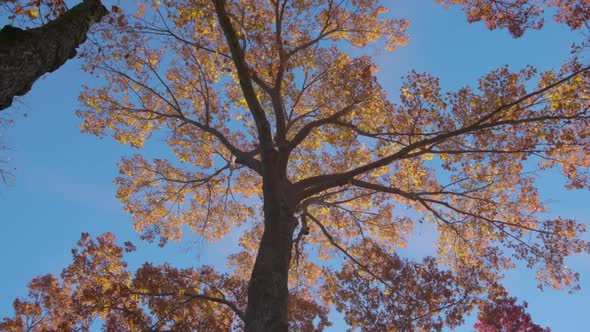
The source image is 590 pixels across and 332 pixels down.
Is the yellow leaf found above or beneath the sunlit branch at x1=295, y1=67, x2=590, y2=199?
beneath

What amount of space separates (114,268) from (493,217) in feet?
29.5

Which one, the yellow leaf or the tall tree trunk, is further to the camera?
the yellow leaf

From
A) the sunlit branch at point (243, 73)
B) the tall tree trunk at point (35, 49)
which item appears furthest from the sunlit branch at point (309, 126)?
the tall tree trunk at point (35, 49)

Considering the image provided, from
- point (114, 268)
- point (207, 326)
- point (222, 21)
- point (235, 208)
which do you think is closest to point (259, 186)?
point (235, 208)

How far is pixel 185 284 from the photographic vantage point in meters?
7.95

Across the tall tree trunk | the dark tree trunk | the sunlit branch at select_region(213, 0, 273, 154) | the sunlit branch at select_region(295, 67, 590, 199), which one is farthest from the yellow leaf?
the sunlit branch at select_region(295, 67, 590, 199)

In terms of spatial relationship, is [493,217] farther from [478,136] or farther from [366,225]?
[366,225]

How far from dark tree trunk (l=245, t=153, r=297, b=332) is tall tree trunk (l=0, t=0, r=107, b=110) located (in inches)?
160

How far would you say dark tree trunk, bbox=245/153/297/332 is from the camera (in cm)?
583

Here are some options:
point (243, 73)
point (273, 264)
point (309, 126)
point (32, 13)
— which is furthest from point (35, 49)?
point (309, 126)

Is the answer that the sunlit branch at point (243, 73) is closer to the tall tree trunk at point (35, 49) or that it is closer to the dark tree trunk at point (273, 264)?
the dark tree trunk at point (273, 264)

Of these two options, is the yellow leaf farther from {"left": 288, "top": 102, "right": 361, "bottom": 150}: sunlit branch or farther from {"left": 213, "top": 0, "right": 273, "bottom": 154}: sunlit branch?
{"left": 288, "top": 102, "right": 361, "bottom": 150}: sunlit branch

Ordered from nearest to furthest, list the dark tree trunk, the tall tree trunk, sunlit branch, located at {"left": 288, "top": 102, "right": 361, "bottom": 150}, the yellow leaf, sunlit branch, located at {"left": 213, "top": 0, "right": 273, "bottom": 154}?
the tall tree trunk
the yellow leaf
the dark tree trunk
sunlit branch, located at {"left": 213, "top": 0, "right": 273, "bottom": 154}
sunlit branch, located at {"left": 288, "top": 102, "right": 361, "bottom": 150}

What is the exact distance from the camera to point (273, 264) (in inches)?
256
